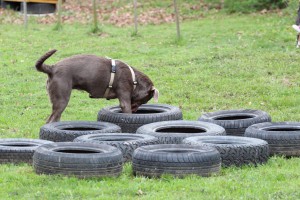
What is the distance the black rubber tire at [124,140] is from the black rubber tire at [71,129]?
38 centimetres

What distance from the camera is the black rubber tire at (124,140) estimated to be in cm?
911

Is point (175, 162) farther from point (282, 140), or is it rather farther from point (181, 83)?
point (181, 83)

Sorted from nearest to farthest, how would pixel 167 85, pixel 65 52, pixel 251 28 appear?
pixel 167 85 → pixel 65 52 → pixel 251 28

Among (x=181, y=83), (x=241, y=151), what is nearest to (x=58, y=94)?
(x=241, y=151)

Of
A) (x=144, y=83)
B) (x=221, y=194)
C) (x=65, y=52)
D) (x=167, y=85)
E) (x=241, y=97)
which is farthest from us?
(x=65, y=52)

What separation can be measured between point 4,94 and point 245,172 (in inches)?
319

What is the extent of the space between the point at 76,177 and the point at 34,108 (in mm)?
6242

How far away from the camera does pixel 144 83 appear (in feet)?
39.9

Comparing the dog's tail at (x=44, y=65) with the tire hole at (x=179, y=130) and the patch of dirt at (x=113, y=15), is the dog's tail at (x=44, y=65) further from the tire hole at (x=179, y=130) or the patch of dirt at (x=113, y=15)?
the patch of dirt at (x=113, y=15)

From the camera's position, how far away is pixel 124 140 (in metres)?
9.53

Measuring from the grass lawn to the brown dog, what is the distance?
32.1 inches

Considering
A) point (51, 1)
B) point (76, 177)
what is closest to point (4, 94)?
point (76, 177)

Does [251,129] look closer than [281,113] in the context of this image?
Yes

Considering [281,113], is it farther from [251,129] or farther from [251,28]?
[251,28]
